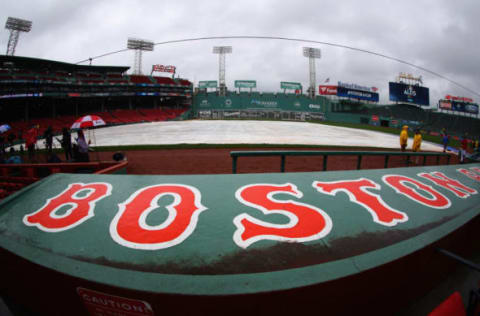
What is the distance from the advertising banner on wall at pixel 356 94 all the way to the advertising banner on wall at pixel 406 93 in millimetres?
6350

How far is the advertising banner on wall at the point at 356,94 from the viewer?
5209cm

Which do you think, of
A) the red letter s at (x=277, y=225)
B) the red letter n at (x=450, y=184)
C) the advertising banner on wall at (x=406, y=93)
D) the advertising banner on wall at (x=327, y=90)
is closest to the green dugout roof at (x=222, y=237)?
the red letter s at (x=277, y=225)

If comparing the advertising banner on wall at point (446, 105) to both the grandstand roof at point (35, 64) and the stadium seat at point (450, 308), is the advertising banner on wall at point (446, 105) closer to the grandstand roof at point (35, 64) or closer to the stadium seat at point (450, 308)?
the stadium seat at point (450, 308)

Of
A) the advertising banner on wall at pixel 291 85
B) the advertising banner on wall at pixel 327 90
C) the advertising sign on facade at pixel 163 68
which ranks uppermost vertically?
the advertising sign on facade at pixel 163 68

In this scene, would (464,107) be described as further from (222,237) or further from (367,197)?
(222,237)

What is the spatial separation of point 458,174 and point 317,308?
5.48 m

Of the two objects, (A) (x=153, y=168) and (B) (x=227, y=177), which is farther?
(A) (x=153, y=168)

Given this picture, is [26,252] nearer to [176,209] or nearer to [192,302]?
[176,209]

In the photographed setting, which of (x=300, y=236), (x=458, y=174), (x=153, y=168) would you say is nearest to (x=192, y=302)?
(x=300, y=236)

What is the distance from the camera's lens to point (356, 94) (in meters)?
52.9

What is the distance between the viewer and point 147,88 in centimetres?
5066

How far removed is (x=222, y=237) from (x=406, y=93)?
6105cm

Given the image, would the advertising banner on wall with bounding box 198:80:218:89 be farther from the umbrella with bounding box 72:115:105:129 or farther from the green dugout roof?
the green dugout roof

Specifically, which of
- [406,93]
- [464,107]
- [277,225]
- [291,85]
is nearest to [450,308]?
[277,225]
